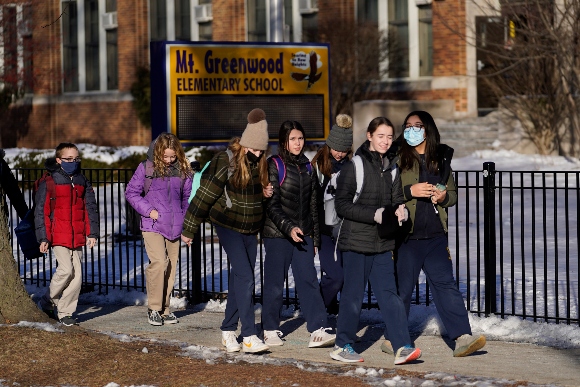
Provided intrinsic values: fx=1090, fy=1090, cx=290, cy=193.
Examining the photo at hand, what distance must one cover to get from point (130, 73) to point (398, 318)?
1158 inches

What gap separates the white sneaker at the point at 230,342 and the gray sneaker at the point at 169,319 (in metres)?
1.41

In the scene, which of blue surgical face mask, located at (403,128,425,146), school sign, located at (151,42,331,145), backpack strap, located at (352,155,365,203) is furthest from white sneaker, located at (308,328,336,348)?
school sign, located at (151,42,331,145)

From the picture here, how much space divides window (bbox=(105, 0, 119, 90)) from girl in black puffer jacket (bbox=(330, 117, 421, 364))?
Result: 3050cm

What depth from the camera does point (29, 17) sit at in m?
30.9

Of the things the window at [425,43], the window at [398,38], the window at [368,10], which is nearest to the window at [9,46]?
the window at [368,10]

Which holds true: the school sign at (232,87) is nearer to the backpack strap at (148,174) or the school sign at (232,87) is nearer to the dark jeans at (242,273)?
the backpack strap at (148,174)

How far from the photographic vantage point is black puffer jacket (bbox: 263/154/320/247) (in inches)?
327

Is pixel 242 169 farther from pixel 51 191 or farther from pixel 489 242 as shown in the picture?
pixel 489 242

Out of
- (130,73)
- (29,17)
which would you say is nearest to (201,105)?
(29,17)

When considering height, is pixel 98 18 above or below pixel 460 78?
above

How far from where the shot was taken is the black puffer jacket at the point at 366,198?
25.4 ft

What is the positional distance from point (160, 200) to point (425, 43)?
2062cm

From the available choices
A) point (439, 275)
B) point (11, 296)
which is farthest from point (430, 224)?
point (11, 296)

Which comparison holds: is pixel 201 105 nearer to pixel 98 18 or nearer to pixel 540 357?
pixel 540 357
